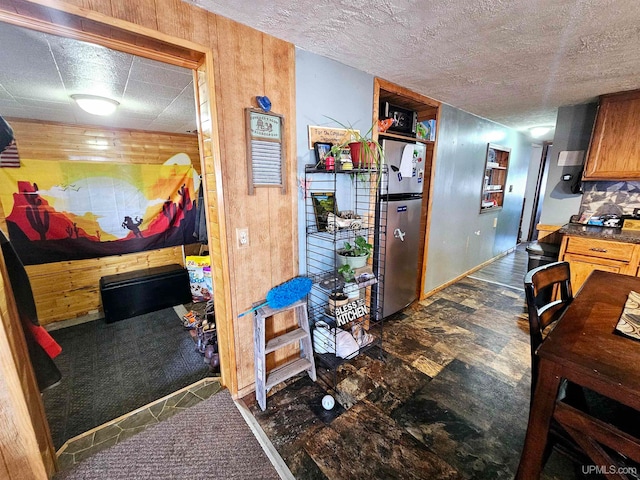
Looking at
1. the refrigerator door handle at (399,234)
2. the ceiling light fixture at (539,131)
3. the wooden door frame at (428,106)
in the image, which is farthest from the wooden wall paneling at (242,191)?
the ceiling light fixture at (539,131)

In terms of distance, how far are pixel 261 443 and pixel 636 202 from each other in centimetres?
397

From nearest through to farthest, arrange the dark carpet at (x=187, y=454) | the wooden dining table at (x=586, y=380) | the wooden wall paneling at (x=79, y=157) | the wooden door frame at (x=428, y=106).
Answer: the wooden dining table at (x=586, y=380), the dark carpet at (x=187, y=454), the wooden door frame at (x=428, y=106), the wooden wall paneling at (x=79, y=157)

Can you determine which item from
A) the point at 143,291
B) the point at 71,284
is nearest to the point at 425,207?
the point at 143,291

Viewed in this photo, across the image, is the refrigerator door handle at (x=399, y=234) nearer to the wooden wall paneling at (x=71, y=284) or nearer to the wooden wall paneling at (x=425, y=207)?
the wooden wall paneling at (x=425, y=207)

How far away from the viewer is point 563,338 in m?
0.94

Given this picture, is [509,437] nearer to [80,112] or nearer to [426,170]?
[426,170]

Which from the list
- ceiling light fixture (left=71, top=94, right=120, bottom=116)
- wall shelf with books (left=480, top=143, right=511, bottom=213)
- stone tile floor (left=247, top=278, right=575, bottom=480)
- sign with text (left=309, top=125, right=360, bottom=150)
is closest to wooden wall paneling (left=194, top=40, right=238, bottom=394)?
stone tile floor (left=247, top=278, right=575, bottom=480)

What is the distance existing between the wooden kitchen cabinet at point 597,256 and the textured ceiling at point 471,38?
4.43 ft

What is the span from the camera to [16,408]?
108 cm

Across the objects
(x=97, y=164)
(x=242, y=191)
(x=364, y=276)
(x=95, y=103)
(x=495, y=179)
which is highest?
(x=95, y=103)

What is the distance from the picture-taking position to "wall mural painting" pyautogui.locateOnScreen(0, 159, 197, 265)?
7.63 feet

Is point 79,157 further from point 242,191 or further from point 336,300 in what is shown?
point 336,300

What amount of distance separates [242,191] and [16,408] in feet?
4.49

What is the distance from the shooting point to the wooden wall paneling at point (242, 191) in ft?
4.59
